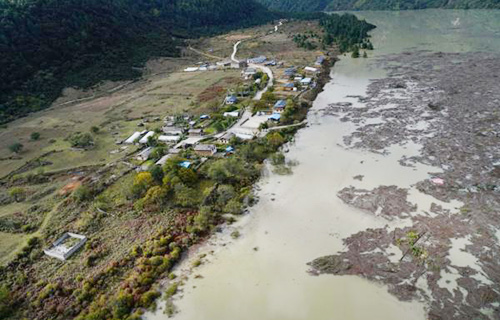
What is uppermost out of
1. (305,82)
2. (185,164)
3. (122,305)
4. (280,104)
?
(305,82)

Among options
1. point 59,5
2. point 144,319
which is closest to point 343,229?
point 144,319

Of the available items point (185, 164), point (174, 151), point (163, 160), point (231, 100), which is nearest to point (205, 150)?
point (185, 164)

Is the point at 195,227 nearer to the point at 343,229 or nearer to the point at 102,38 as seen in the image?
the point at 343,229

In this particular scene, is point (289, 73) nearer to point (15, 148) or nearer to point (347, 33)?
point (347, 33)

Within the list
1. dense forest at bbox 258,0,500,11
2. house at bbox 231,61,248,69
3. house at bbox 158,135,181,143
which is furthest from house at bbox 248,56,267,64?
dense forest at bbox 258,0,500,11

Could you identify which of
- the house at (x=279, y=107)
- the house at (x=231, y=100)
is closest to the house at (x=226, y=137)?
the house at (x=279, y=107)

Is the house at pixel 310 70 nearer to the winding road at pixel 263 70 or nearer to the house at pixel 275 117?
the winding road at pixel 263 70
